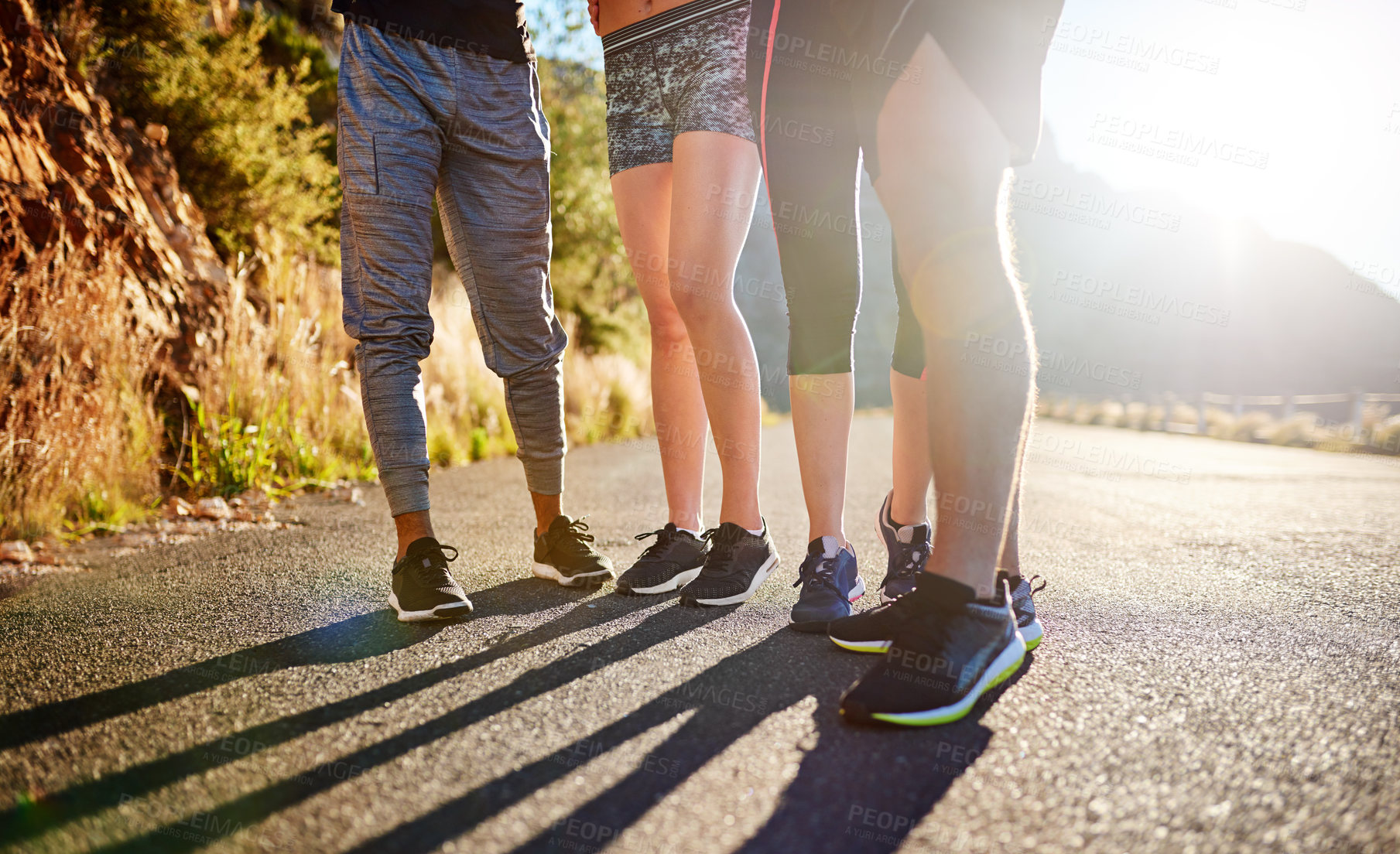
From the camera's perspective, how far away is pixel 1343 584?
220 cm

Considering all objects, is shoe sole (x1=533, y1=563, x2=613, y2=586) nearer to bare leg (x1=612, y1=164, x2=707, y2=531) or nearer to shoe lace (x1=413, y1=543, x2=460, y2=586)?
bare leg (x1=612, y1=164, x2=707, y2=531)

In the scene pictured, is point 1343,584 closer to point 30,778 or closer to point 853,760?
point 853,760

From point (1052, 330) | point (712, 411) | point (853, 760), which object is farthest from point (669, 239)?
point (1052, 330)

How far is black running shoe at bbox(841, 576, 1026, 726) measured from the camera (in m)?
1.21

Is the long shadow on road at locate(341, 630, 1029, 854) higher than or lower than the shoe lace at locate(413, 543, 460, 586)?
lower

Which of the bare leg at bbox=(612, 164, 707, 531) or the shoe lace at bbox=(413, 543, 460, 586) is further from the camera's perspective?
the bare leg at bbox=(612, 164, 707, 531)

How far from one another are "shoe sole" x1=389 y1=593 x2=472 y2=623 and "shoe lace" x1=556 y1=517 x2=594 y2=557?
0.44 m

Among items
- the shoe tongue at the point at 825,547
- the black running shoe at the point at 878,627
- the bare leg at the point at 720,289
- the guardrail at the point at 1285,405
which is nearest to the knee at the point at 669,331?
the bare leg at the point at 720,289

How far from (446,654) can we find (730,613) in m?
0.67

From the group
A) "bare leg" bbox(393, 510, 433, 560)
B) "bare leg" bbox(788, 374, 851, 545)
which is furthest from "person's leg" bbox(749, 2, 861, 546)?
"bare leg" bbox(393, 510, 433, 560)

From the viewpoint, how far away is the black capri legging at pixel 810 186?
191 centimetres

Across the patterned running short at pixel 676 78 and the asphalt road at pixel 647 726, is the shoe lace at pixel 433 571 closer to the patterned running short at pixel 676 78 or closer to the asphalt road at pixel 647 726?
the asphalt road at pixel 647 726

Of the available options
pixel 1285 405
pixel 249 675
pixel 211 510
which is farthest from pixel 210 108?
pixel 1285 405

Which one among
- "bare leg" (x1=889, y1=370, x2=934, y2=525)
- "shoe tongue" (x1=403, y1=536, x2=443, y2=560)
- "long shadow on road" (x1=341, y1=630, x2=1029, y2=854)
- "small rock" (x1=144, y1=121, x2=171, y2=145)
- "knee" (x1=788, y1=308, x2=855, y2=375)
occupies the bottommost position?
"long shadow on road" (x1=341, y1=630, x2=1029, y2=854)
